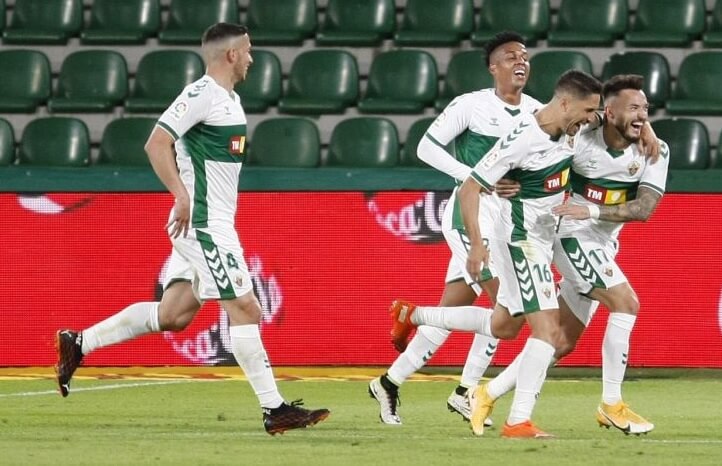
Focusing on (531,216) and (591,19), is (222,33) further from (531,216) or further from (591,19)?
(591,19)

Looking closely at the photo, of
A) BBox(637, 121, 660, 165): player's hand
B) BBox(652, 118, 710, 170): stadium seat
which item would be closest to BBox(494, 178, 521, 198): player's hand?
BBox(637, 121, 660, 165): player's hand

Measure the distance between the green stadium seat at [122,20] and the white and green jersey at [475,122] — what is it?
21.6ft

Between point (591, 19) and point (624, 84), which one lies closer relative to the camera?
point (624, 84)

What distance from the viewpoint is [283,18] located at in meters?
15.2

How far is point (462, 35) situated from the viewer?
1494 centimetres

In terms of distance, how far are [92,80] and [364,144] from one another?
288cm

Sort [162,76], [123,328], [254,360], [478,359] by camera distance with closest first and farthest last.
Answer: [254,360]
[123,328]
[478,359]
[162,76]

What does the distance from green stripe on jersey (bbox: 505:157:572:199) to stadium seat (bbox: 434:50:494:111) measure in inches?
243

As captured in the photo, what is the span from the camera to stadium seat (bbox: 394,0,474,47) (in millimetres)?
14906

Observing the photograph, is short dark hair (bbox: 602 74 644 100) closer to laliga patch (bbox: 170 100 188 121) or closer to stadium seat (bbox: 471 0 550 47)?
laliga patch (bbox: 170 100 188 121)

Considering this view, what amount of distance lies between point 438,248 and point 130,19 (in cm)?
485

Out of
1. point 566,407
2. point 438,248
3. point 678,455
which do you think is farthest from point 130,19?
point 678,455

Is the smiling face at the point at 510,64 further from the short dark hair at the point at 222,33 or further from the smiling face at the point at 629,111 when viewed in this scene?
the short dark hair at the point at 222,33

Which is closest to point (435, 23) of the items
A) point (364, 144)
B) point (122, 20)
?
point (364, 144)
